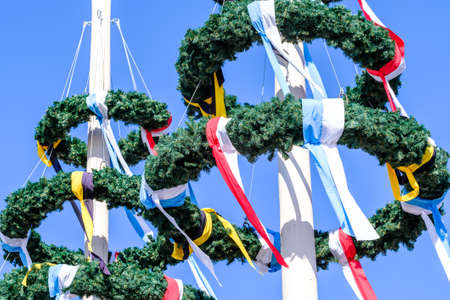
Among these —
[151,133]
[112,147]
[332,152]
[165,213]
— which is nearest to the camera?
[332,152]

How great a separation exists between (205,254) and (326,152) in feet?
6.28

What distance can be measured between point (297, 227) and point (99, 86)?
5.41 m

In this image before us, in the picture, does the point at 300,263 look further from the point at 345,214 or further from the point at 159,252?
the point at 159,252

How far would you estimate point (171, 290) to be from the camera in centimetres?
952

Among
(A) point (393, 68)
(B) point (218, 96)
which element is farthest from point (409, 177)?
(B) point (218, 96)

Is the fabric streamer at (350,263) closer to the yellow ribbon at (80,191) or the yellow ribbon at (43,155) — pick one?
the yellow ribbon at (80,191)

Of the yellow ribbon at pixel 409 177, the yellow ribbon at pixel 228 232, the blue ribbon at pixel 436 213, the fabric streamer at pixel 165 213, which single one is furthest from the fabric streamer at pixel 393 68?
the fabric streamer at pixel 165 213

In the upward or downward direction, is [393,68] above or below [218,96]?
below

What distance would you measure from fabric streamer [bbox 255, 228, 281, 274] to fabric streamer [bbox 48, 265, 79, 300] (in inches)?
84.3

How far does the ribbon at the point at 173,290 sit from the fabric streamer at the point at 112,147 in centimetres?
203

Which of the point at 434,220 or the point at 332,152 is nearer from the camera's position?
the point at 332,152

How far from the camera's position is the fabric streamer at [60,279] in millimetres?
9648

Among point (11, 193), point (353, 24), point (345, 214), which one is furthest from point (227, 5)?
point (11, 193)

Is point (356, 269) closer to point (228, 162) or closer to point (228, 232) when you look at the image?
point (228, 232)
